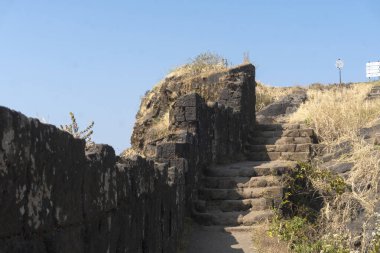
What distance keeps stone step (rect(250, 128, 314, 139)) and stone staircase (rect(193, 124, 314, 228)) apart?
0.13 m

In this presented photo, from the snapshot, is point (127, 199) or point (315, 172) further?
point (315, 172)

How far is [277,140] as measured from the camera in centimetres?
1619

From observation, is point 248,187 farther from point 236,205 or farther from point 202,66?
point 202,66

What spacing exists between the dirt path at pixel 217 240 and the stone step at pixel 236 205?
25.3 inches

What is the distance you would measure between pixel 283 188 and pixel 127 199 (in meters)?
6.32

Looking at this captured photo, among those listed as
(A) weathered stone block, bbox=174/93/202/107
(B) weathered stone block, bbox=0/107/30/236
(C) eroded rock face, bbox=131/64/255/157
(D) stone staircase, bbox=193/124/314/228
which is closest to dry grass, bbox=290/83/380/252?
(D) stone staircase, bbox=193/124/314/228

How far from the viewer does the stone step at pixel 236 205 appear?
11.2 m

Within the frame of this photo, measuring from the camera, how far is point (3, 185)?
9.63ft

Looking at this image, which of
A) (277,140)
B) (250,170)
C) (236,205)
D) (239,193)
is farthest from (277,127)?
(236,205)

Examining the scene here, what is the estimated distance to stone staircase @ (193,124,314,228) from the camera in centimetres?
1105

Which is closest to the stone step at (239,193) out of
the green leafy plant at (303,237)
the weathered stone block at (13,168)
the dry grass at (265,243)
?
the green leafy plant at (303,237)

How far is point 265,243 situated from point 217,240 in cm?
101

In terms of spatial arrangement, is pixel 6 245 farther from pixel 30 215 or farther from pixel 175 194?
pixel 175 194

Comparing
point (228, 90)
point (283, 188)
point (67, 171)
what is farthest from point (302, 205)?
point (67, 171)
